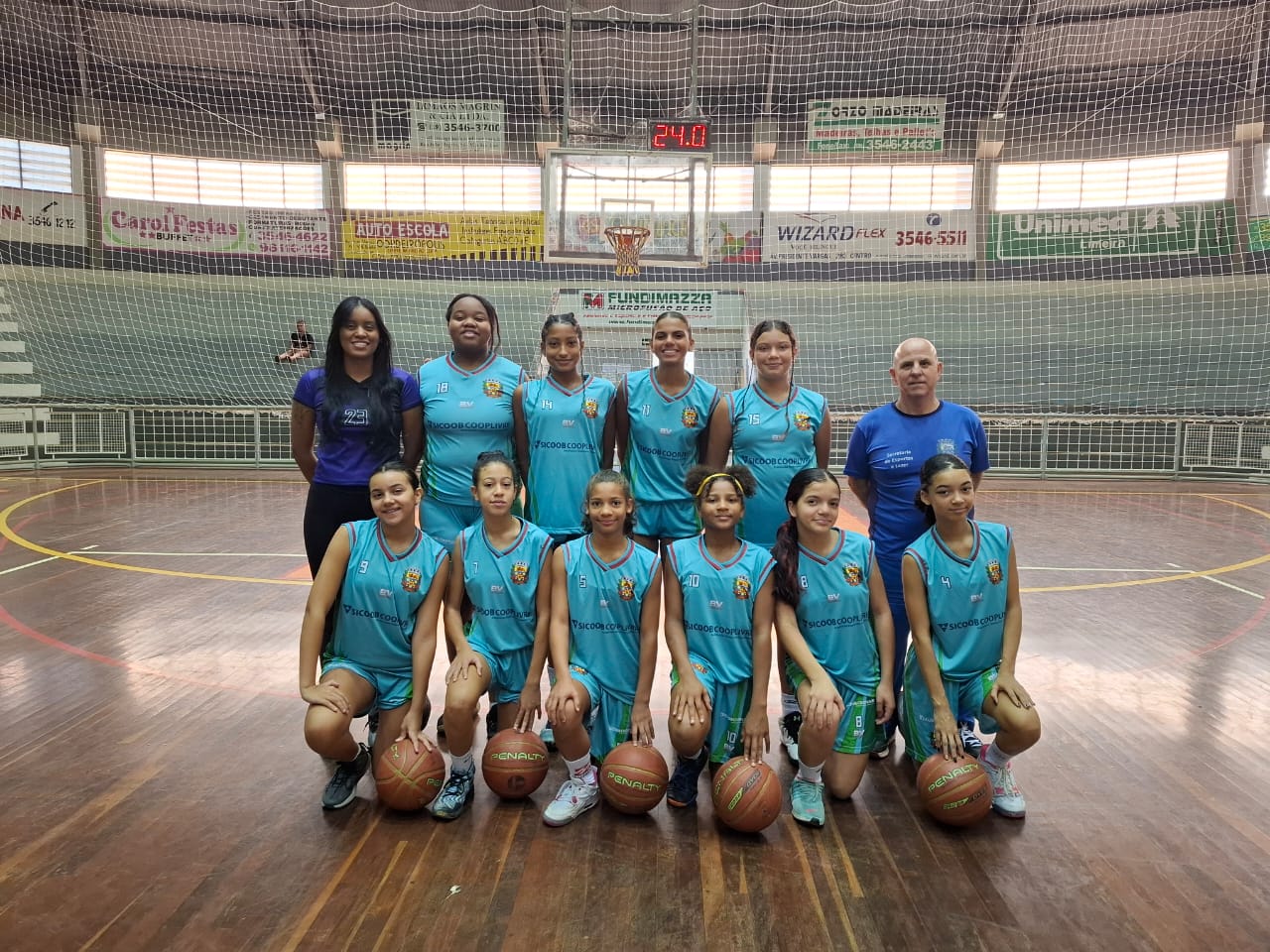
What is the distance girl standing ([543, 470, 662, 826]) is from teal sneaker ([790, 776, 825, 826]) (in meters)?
0.54

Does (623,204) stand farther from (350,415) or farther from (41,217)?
(41,217)

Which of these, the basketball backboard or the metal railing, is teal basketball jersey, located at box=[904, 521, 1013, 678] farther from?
the metal railing

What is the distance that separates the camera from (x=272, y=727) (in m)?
3.15

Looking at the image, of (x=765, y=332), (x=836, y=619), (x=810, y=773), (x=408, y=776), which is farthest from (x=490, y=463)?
(x=810, y=773)

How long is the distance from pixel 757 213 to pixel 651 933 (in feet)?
44.0

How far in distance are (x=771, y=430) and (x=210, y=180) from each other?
14.6 m

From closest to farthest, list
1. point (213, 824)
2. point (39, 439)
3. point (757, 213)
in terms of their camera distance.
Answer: point (213, 824) < point (39, 439) < point (757, 213)

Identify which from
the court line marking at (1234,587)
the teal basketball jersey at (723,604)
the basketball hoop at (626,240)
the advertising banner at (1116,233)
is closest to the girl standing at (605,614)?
the teal basketball jersey at (723,604)

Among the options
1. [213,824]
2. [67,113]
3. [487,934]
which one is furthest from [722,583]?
[67,113]

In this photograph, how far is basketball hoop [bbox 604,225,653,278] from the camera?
1115 centimetres

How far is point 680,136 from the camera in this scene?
960 centimetres

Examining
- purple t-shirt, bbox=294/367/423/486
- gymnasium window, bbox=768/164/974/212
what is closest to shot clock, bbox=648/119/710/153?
gymnasium window, bbox=768/164/974/212

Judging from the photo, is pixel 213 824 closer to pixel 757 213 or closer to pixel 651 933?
pixel 651 933

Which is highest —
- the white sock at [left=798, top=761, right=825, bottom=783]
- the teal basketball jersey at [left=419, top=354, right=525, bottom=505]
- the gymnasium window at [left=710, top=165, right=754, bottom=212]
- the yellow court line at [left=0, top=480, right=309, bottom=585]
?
the gymnasium window at [left=710, top=165, right=754, bottom=212]
